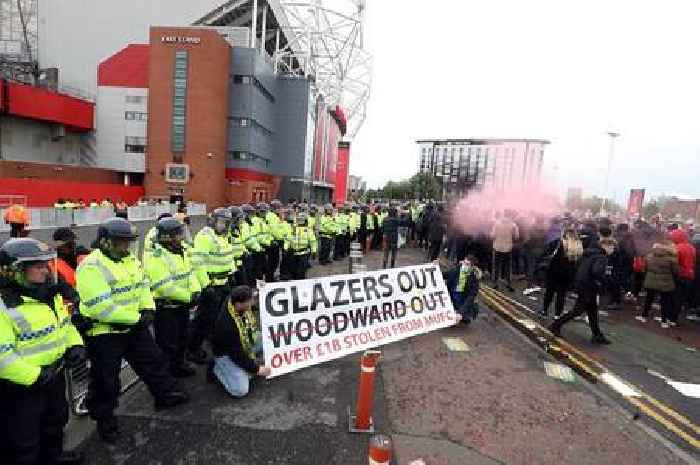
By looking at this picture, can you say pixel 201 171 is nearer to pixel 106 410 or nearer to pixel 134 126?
pixel 134 126

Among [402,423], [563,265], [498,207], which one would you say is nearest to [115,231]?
[402,423]

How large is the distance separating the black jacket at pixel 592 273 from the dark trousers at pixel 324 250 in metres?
8.94

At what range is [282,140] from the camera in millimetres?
58281

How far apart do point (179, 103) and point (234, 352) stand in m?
42.7

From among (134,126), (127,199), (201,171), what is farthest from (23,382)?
(134,126)

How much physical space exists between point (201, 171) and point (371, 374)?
4228 cm

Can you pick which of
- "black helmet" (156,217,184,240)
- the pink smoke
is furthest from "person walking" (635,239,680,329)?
"black helmet" (156,217,184,240)

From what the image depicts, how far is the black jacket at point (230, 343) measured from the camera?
5449 mm

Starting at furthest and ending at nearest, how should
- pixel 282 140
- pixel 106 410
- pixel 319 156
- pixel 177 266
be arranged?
pixel 319 156 → pixel 282 140 → pixel 177 266 → pixel 106 410

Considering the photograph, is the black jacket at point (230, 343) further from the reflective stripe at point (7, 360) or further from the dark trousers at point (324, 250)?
the dark trousers at point (324, 250)

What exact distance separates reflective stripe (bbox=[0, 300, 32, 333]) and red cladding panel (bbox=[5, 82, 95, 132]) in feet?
149

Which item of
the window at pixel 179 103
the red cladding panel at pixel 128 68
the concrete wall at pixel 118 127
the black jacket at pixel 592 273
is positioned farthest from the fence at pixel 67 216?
the red cladding panel at pixel 128 68

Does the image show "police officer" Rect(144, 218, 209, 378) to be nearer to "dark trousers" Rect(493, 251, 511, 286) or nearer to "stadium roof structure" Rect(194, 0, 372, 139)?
"dark trousers" Rect(493, 251, 511, 286)

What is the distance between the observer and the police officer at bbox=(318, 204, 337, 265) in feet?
50.9
